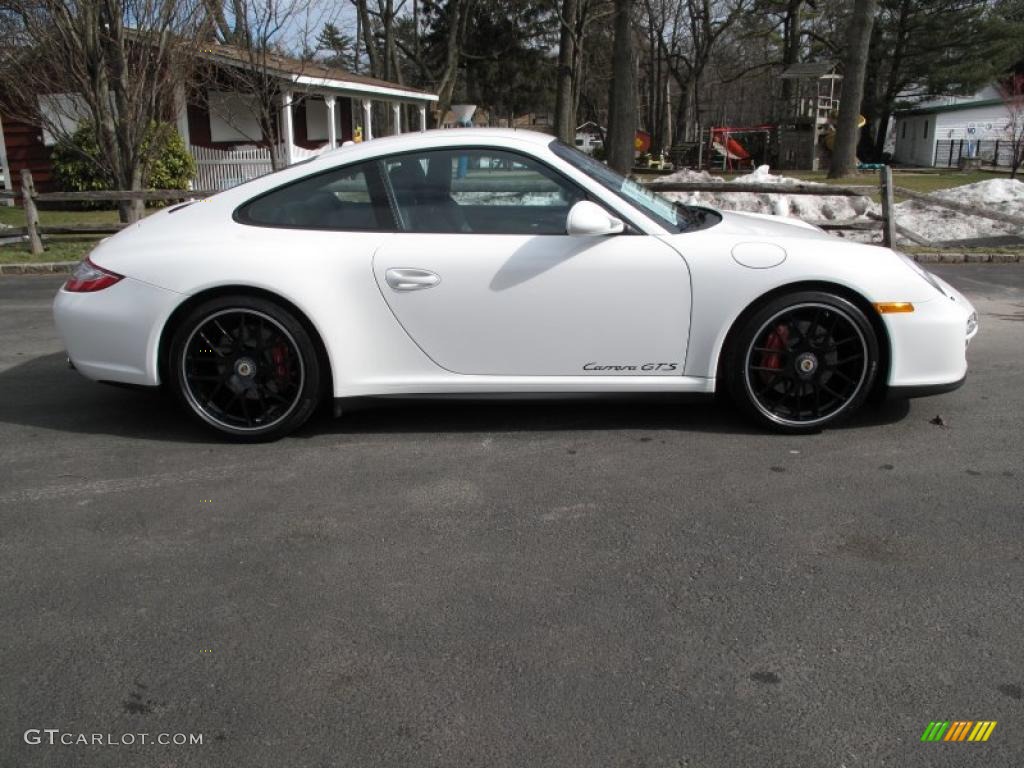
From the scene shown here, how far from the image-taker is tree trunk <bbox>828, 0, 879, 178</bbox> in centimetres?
2089

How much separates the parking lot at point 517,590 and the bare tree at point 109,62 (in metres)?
8.76

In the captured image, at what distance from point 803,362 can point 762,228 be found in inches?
29.9

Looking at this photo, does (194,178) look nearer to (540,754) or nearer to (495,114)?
(540,754)

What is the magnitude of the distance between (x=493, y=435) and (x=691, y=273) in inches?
48.6

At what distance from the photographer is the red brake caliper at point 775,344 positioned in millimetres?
4312

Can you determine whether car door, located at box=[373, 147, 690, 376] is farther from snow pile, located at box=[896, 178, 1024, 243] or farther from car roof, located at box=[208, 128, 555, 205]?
snow pile, located at box=[896, 178, 1024, 243]

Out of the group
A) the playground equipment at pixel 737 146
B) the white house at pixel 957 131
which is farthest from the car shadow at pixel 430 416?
the white house at pixel 957 131

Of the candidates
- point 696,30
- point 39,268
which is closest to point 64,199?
point 39,268

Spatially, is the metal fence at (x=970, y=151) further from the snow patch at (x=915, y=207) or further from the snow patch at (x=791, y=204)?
the snow patch at (x=791, y=204)

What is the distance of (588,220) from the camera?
161 inches

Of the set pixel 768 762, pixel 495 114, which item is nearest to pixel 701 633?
pixel 768 762

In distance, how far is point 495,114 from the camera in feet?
171

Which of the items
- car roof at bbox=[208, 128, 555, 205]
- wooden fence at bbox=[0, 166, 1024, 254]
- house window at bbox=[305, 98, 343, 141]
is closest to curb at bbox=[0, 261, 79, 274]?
wooden fence at bbox=[0, 166, 1024, 254]

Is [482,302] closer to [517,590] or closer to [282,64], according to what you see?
[517,590]
